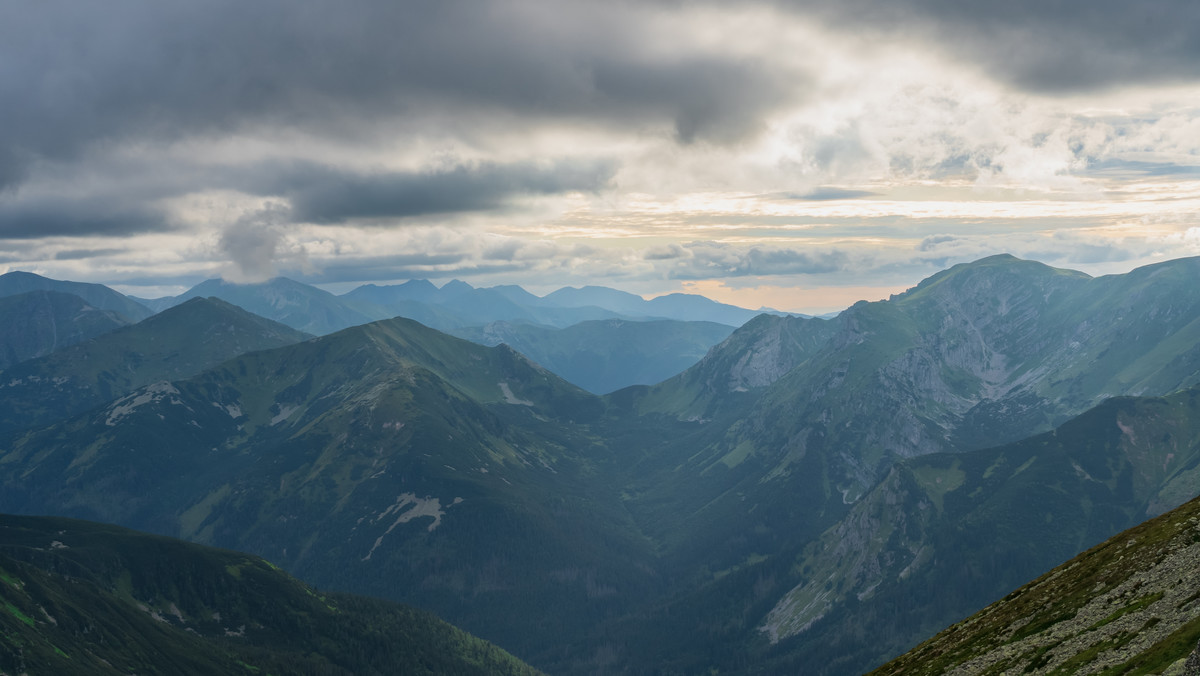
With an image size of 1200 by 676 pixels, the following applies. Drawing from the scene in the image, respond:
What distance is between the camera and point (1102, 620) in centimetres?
8031

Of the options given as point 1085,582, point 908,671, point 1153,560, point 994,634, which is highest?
point 1153,560

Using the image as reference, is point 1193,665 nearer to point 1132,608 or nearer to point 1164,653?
point 1164,653

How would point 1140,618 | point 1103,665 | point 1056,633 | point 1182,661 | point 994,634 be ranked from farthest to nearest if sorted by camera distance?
point 994,634 < point 1056,633 < point 1140,618 < point 1103,665 < point 1182,661

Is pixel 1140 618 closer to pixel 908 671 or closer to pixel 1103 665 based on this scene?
pixel 1103 665

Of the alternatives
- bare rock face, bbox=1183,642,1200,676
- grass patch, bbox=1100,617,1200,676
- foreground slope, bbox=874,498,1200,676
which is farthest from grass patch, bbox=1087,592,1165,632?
bare rock face, bbox=1183,642,1200,676

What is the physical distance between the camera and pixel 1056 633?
84.1 m

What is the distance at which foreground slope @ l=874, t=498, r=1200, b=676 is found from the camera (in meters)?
67.1

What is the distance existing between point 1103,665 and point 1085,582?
34753 millimetres

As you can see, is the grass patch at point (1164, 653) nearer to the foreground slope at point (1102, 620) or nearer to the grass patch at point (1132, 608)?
the foreground slope at point (1102, 620)

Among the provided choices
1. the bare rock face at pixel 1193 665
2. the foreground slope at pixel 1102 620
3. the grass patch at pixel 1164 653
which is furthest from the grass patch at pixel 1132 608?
the bare rock face at pixel 1193 665

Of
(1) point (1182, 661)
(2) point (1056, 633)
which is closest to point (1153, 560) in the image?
(2) point (1056, 633)

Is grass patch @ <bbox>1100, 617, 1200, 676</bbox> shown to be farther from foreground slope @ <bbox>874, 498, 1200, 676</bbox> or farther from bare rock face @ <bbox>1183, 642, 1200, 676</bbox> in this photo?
bare rock face @ <bbox>1183, 642, 1200, 676</bbox>

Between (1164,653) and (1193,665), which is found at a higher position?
(1193,665)

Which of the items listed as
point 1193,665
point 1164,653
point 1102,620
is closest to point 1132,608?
point 1102,620
